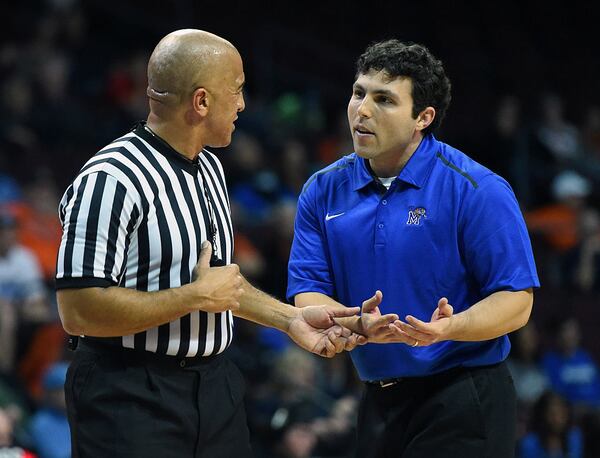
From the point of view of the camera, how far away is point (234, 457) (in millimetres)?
4043

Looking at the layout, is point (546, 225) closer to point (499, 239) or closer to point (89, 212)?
point (499, 239)

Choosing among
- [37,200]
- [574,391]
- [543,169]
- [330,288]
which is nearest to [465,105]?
[543,169]

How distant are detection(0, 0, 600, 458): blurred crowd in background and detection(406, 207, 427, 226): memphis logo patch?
8.20 ft

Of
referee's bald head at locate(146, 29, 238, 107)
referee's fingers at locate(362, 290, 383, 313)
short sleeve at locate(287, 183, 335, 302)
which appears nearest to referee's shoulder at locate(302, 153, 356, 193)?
short sleeve at locate(287, 183, 335, 302)

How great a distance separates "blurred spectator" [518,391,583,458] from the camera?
341 inches

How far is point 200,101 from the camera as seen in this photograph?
12.9 ft

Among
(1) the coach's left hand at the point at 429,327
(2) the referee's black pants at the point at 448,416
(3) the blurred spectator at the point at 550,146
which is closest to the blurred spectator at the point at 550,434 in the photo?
(3) the blurred spectator at the point at 550,146

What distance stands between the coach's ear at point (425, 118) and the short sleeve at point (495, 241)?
0.35 m

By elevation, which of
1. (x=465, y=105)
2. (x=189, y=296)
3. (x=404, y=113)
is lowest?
(x=189, y=296)

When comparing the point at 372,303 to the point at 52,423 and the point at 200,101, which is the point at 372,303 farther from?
the point at 52,423

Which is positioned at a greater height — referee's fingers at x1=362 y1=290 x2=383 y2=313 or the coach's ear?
the coach's ear

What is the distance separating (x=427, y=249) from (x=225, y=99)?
3.00 ft

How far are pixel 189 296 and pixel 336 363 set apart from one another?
19.9 ft

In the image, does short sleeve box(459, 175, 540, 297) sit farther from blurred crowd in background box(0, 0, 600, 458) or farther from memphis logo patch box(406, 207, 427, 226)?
blurred crowd in background box(0, 0, 600, 458)
